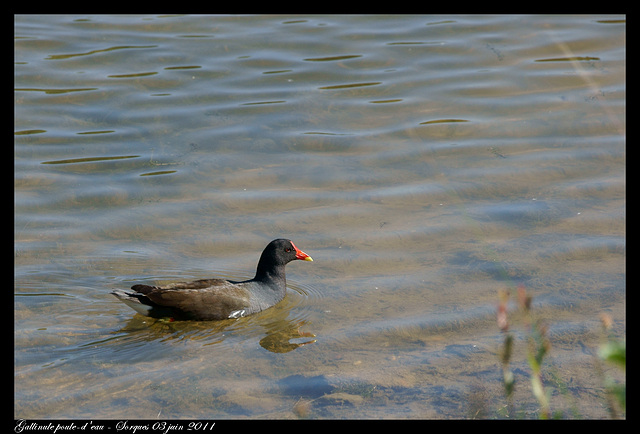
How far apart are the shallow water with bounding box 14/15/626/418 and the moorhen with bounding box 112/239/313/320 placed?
128 millimetres

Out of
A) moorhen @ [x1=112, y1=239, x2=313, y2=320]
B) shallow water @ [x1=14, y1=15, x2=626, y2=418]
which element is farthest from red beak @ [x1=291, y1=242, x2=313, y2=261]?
shallow water @ [x1=14, y1=15, x2=626, y2=418]

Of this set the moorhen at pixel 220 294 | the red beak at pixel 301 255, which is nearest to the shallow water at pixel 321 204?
the moorhen at pixel 220 294

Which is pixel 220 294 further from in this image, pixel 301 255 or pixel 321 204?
pixel 321 204

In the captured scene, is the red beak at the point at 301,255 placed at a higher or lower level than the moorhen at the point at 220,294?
higher

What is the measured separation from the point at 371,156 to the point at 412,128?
1.12 meters

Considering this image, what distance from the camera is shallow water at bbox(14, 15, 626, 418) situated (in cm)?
562

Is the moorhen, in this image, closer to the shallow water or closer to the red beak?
the red beak

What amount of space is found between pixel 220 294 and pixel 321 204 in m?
2.38

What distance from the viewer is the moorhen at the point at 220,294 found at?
6590mm

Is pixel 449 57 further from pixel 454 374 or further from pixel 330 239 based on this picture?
pixel 454 374

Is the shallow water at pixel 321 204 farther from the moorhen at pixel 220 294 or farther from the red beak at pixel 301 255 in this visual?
the red beak at pixel 301 255

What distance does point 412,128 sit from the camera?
1074 centimetres

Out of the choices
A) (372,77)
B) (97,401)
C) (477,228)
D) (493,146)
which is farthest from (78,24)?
(97,401)

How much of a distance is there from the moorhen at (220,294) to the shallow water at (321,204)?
13 cm
